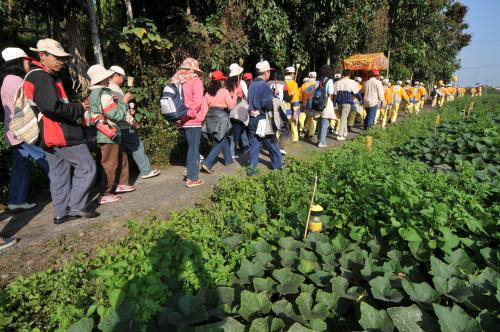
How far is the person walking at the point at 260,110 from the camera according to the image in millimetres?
5664

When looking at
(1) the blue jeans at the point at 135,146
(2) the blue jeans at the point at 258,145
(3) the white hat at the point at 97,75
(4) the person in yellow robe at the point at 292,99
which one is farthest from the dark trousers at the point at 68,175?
(4) the person in yellow robe at the point at 292,99

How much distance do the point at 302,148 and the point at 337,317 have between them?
644 cm

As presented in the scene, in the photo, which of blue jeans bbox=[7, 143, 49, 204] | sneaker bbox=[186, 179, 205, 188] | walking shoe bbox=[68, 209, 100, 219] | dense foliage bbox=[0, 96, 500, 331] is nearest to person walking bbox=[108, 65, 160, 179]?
sneaker bbox=[186, 179, 205, 188]

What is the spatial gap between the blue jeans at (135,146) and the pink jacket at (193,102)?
100cm

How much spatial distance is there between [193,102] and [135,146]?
4.77 feet

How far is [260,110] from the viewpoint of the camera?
582 cm

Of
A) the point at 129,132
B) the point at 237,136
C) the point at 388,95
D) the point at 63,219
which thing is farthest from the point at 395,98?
the point at 63,219

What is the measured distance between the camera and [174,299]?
2463 mm

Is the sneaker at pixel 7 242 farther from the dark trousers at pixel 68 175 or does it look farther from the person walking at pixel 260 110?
the person walking at pixel 260 110

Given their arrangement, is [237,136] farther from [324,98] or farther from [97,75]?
[97,75]

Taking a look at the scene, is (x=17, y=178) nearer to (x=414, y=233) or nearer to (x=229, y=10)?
(x=414, y=233)

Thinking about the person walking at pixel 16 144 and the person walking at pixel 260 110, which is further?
the person walking at pixel 260 110

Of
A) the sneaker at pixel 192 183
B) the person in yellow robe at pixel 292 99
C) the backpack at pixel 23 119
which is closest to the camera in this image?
the backpack at pixel 23 119

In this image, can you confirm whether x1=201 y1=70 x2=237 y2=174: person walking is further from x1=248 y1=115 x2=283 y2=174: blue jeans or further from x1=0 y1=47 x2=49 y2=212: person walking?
x1=0 y1=47 x2=49 y2=212: person walking
